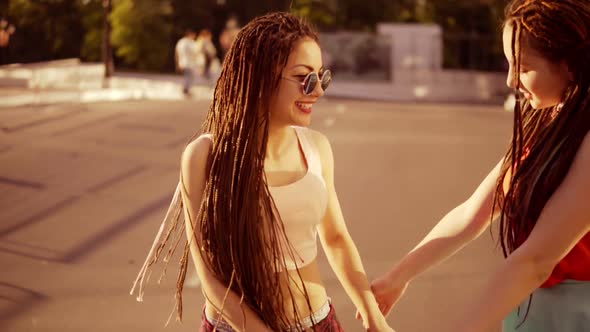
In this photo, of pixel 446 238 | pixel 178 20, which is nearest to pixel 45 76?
pixel 178 20

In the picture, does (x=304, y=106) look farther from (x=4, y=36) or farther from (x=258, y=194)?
(x=4, y=36)

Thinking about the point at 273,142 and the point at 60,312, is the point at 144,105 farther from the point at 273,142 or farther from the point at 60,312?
the point at 273,142

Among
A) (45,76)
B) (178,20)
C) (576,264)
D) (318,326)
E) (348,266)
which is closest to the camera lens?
(576,264)

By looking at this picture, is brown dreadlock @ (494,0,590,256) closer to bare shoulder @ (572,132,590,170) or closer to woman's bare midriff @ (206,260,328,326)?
bare shoulder @ (572,132,590,170)

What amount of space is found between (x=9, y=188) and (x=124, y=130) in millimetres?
6490

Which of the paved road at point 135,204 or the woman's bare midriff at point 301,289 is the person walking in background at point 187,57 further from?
the woman's bare midriff at point 301,289

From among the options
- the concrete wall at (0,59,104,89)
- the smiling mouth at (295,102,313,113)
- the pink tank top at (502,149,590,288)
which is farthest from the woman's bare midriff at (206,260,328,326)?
the concrete wall at (0,59,104,89)

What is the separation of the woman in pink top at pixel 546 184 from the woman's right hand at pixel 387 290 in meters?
0.54

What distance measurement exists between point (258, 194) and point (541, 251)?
0.78 meters

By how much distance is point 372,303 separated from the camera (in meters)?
2.80

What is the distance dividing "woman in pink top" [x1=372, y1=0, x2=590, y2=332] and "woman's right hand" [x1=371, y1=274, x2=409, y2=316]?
54cm

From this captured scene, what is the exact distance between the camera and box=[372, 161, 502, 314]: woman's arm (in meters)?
2.78

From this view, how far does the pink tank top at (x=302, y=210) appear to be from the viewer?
261cm

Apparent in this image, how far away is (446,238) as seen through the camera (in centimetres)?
286
